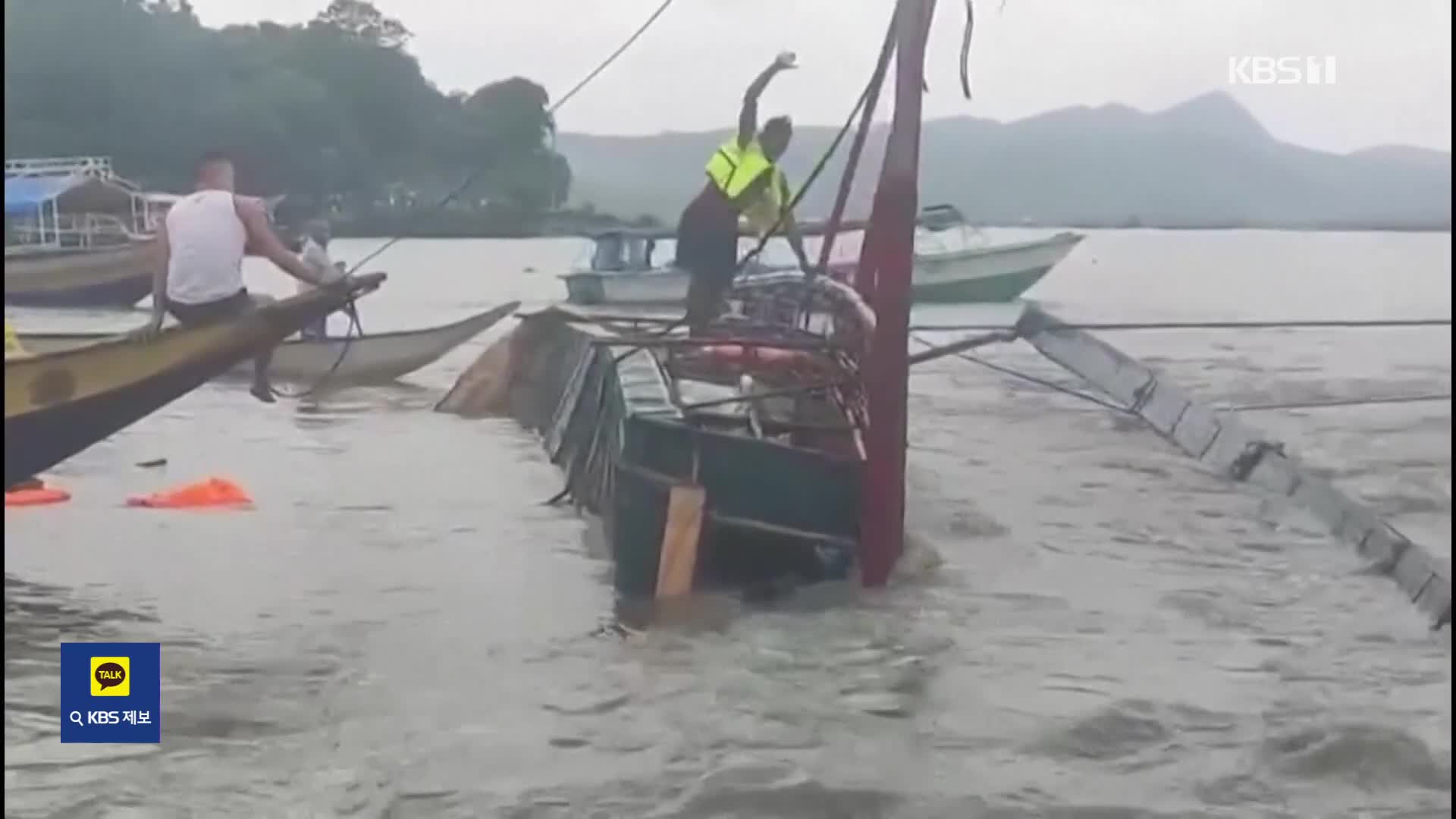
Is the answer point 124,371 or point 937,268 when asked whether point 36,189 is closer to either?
point 124,371

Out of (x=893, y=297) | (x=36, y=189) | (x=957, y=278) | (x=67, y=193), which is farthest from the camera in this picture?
(x=957, y=278)

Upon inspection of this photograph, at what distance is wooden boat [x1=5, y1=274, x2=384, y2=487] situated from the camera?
6027 millimetres

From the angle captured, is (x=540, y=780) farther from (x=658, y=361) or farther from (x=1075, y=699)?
(x=658, y=361)

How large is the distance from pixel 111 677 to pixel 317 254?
10.4 feet

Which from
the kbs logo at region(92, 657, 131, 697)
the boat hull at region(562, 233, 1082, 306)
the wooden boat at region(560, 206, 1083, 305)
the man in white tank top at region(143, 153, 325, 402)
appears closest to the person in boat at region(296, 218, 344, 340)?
the man in white tank top at region(143, 153, 325, 402)

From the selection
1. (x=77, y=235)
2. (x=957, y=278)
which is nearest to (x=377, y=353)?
(x=77, y=235)

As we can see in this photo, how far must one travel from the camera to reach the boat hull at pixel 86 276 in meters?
12.3

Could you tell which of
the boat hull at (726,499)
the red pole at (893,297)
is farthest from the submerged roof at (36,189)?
the red pole at (893,297)

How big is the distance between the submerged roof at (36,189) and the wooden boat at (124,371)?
3.31 meters

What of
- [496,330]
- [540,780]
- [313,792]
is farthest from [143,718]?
[496,330]

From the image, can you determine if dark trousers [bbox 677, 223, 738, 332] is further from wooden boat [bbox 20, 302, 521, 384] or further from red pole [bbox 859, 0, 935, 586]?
wooden boat [bbox 20, 302, 521, 384]

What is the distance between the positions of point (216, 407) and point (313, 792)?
8201 millimetres

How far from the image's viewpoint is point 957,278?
23.7m

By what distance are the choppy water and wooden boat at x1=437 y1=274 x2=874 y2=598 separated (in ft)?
0.64
